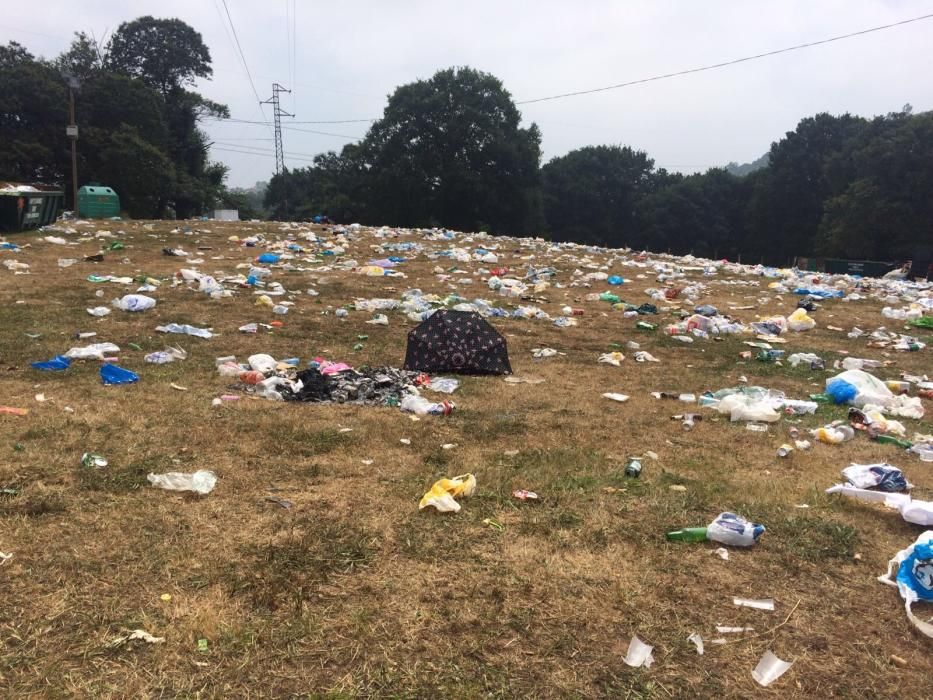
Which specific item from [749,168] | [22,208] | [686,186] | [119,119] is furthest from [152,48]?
[749,168]

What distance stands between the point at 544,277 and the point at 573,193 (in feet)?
106

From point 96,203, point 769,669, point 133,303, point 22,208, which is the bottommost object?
point 769,669

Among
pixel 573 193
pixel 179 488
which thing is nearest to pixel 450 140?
pixel 573 193

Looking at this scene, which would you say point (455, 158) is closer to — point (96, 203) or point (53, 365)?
point (96, 203)

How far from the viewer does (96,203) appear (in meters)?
18.0

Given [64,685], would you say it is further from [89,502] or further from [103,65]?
[103,65]

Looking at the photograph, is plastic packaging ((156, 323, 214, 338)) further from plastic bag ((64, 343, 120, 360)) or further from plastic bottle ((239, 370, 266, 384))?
plastic bottle ((239, 370, 266, 384))

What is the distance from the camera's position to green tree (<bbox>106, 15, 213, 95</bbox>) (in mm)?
33125

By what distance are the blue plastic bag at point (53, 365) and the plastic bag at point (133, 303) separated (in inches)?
84.9

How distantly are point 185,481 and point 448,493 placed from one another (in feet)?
4.03

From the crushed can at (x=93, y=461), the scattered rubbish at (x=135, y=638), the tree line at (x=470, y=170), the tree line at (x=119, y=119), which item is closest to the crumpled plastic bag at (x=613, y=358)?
the crushed can at (x=93, y=461)

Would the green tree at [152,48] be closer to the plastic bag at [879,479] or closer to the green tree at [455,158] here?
the green tree at [455,158]

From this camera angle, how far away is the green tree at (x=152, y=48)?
33.1 metres

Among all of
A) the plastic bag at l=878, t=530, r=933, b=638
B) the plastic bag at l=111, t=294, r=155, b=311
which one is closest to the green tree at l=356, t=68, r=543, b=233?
the plastic bag at l=111, t=294, r=155, b=311
